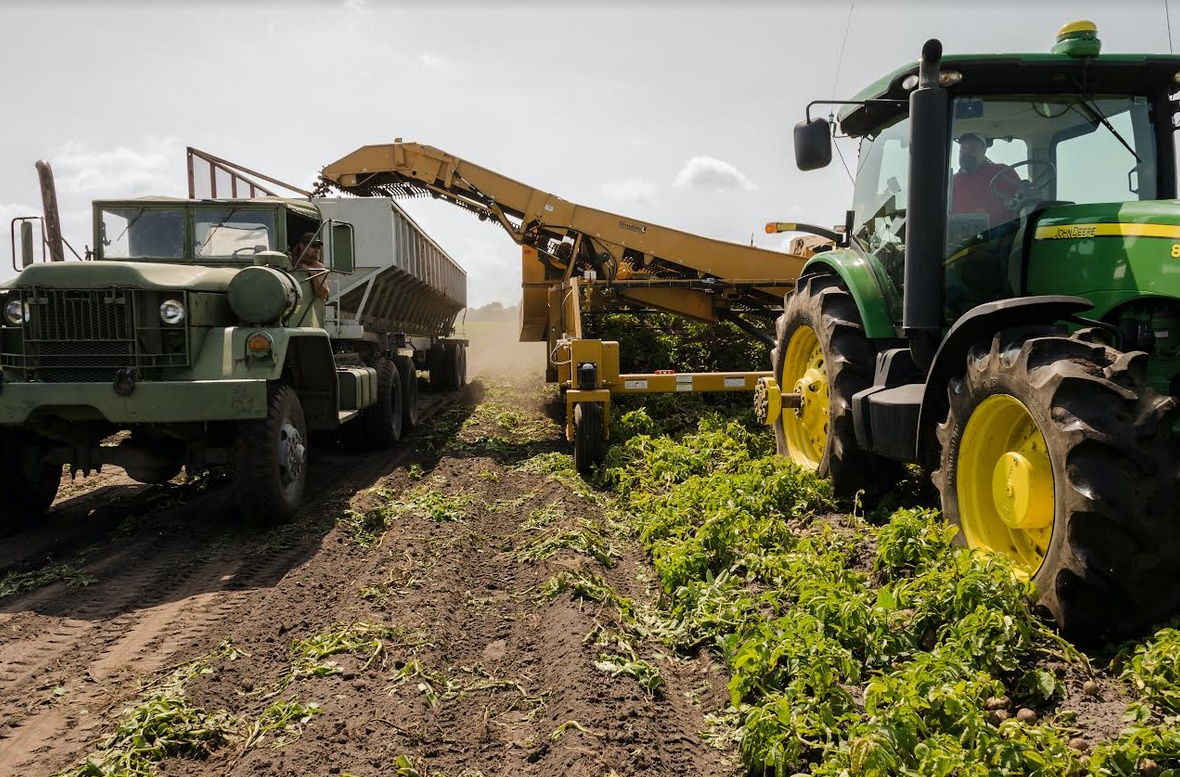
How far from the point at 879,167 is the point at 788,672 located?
3723mm

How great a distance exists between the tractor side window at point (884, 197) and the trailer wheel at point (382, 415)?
18.7ft

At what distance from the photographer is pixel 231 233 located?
7746 millimetres

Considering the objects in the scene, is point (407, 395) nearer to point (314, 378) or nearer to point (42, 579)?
point (314, 378)

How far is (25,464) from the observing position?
621cm

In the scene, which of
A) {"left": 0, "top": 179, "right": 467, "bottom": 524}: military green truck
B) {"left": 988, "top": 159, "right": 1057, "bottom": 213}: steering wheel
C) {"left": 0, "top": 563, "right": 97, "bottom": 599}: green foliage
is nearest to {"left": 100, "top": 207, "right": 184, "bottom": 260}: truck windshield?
{"left": 0, "top": 179, "right": 467, "bottom": 524}: military green truck

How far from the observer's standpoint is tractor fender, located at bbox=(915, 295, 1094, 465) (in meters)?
3.68

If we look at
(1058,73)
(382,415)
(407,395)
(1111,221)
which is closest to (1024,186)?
(1058,73)

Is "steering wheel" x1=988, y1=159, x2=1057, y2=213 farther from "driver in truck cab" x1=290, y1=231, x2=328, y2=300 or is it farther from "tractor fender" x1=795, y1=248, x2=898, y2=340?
"driver in truck cab" x1=290, y1=231, x2=328, y2=300

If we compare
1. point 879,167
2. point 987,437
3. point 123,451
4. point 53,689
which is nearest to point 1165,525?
point 987,437

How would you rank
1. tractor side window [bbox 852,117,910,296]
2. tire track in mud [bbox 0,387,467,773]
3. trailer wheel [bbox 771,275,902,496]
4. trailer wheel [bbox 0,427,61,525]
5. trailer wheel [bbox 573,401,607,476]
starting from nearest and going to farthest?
tire track in mud [bbox 0,387,467,773]
tractor side window [bbox 852,117,910,296]
trailer wheel [bbox 771,275,902,496]
trailer wheel [bbox 0,427,61,525]
trailer wheel [bbox 573,401,607,476]

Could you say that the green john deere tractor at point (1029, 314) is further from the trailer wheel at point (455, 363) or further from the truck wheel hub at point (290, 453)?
the trailer wheel at point (455, 363)

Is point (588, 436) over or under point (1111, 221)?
under

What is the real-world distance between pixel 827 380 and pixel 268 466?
4.00 m

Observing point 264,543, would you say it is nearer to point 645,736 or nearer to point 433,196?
point 645,736
